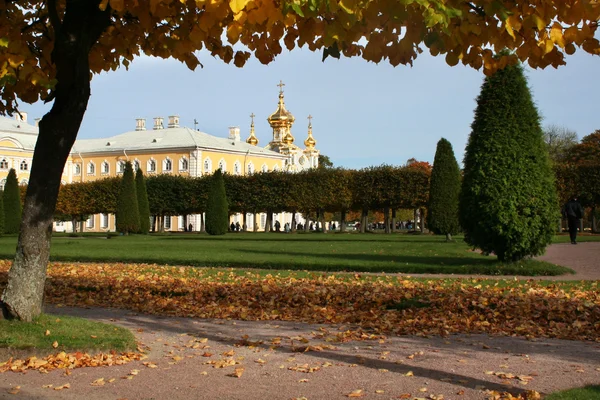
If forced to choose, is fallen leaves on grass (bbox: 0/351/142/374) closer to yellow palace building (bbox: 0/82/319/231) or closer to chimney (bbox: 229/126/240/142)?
yellow palace building (bbox: 0/82/319/231)

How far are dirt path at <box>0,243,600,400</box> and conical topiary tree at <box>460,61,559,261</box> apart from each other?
8.12 m

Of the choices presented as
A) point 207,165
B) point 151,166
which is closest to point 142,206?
point 207,165

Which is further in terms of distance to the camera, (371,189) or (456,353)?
(371,189)

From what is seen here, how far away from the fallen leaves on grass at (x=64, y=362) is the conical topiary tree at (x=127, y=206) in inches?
1382

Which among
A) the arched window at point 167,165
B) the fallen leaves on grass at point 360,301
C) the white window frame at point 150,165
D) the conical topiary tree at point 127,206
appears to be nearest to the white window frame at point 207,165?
the arched window at point 167,165

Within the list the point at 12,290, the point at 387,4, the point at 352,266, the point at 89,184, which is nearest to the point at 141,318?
the point at 12,290

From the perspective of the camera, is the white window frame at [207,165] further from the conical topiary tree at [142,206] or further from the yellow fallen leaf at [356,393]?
the yellow fallen leaf at [356,393]

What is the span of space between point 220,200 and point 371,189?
1360 centimetres

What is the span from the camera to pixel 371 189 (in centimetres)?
4934

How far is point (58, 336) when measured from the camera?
20.4 feet

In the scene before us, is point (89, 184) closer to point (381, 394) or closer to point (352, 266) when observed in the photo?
point (352, 266)

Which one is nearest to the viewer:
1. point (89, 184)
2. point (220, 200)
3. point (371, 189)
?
point (220, 200)

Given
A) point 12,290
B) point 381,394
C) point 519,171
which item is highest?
point 519,171

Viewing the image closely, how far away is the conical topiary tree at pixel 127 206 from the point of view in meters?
40.2
